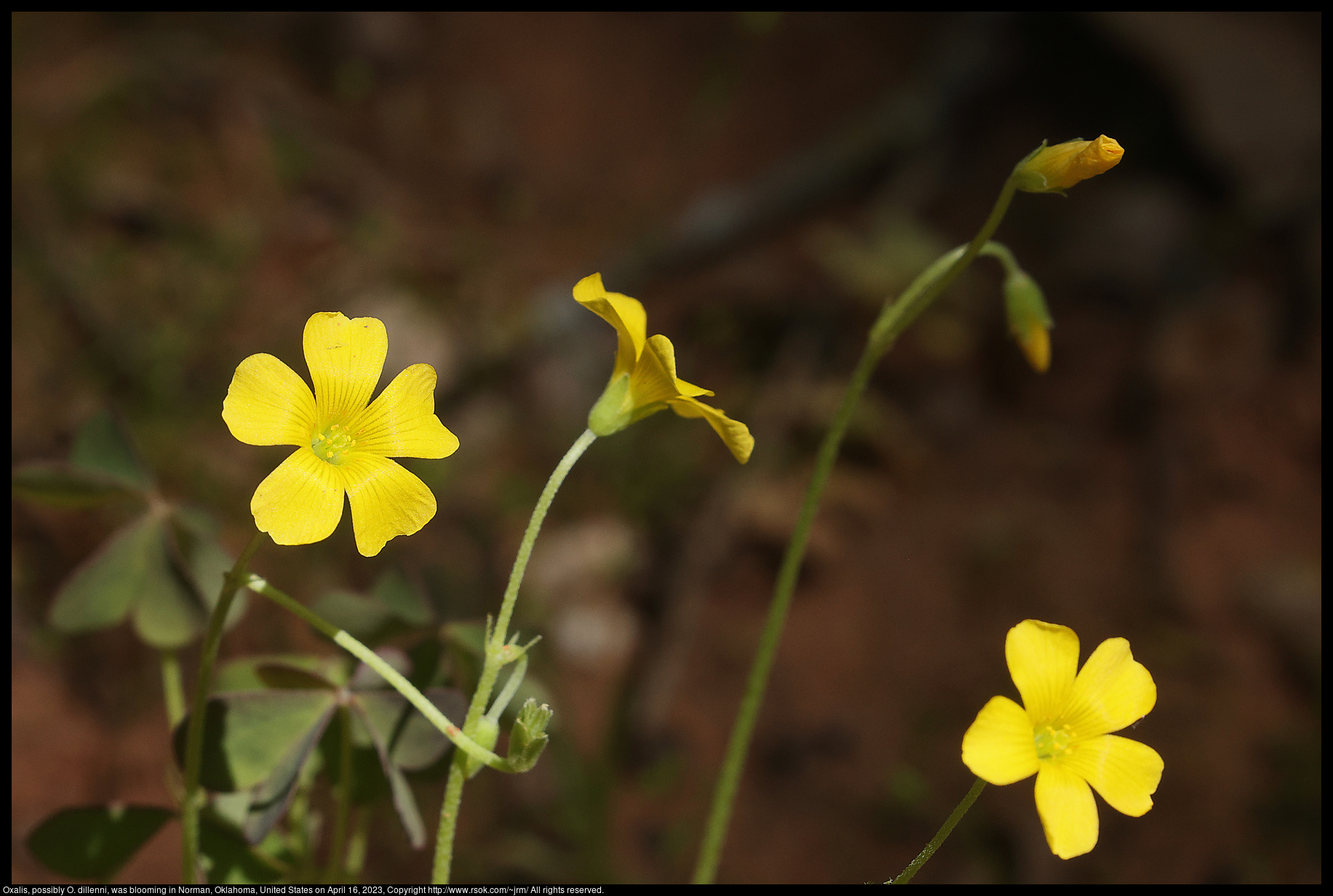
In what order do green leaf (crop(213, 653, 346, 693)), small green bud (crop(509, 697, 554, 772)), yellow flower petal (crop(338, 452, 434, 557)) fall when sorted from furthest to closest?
green leaf (crop(213, 653, 346, 693)), yellow flower petal (crop(338, 452, 434, 557)), small green bud (crop(509, 697, 554, 772))

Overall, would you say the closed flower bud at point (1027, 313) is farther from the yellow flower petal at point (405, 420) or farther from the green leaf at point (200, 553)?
the green leaf at point (200, 553)

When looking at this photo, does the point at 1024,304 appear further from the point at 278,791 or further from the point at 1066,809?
the point at 278,791

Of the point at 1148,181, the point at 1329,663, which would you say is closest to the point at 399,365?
the point at 1329,663

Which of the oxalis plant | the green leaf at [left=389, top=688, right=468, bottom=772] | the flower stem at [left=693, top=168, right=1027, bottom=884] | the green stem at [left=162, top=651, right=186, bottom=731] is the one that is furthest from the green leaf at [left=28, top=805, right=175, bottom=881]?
the flower stem at [left=693, top=168, right=1027, bottom=884]

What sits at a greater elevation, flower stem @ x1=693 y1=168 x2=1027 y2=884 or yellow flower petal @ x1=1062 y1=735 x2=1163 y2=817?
flower stem @ x1=693 y1=168 x2=1027 y2=884

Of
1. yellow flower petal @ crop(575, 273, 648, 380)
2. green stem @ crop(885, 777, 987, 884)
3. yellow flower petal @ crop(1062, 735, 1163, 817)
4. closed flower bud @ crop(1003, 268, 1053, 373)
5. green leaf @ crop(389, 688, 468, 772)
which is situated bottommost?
green stem @ crop(885, 777, 987, 884)

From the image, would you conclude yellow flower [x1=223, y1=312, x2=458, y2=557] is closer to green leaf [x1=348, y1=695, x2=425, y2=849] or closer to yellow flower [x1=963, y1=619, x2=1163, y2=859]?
green leaf [x1=348, y1=695, x2=425, y2=849]
